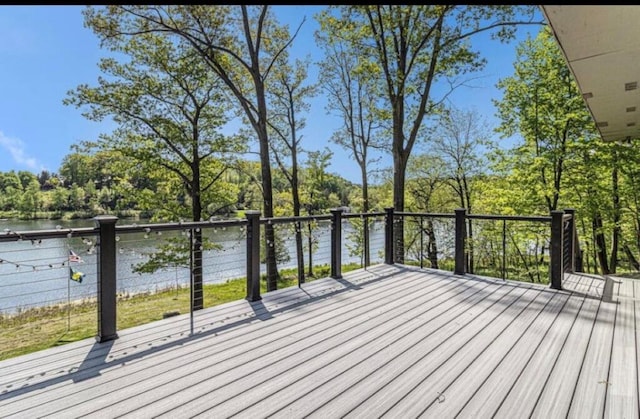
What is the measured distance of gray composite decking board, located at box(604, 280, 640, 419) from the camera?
1849 mm

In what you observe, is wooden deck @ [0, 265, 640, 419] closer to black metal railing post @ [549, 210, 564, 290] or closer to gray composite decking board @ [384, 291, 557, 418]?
gray composite decking board @ [384, 291, 557, 418]

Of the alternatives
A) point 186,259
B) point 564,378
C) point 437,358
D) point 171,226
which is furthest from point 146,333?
point 186,259

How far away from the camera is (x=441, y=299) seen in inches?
151

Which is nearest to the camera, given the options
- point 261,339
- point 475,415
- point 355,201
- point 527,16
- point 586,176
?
point 475,415

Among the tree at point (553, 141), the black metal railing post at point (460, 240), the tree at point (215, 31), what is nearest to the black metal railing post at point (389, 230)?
the black metal railing post at point (460, 240)

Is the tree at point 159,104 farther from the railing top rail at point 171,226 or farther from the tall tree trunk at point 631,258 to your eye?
the tall tree trunk at point 631,258

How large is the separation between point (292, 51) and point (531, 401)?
12.7 m

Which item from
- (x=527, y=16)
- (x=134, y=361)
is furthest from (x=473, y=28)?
(x=134, y=361)

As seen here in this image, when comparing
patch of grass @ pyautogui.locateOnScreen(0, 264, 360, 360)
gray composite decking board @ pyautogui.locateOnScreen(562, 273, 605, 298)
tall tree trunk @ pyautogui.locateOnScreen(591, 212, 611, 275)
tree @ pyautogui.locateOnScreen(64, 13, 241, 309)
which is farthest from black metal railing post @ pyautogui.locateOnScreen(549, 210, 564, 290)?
tall tree trunk @ pyautogui.locateOnScreen(591, 212, 611, 275)

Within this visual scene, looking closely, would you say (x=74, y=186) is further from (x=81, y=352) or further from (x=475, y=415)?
(x=475, y=415)

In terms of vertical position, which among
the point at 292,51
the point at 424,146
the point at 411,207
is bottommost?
the point at 411,207

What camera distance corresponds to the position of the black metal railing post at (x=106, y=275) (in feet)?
8.79

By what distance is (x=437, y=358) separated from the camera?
2439mm

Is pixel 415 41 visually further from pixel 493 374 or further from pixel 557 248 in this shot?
pixel 493 374
